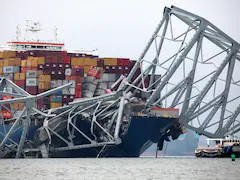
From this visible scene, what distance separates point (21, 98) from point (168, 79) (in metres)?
14.3

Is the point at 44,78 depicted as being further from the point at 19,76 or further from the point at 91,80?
the point at 91,80

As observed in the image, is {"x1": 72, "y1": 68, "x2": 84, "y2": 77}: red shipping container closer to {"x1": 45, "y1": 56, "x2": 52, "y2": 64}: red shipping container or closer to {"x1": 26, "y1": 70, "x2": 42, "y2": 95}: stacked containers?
{"x1": 45, "y1": 56, "x2": 52, "y2": 64}: red shipping container

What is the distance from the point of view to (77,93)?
326 ft

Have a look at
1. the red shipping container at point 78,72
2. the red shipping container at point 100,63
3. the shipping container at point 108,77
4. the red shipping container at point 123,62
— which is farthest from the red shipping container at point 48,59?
the red shipping container at point 123,62

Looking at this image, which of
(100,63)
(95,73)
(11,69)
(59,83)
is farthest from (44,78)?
(100,63)

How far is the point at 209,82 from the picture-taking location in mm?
90375

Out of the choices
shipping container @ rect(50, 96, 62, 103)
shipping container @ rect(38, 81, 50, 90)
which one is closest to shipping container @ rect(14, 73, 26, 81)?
shipping container @ rect(38, 81, 50, 90)

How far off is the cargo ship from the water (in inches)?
234

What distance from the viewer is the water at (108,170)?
224 ft

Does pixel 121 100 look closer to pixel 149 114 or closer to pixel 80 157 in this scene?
pixel 149 114

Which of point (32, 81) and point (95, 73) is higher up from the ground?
point (95, 73)

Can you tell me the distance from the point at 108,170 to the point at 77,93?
25.0 meters

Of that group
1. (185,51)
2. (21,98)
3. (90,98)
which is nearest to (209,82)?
(185,51)

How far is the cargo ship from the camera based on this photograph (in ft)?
307
